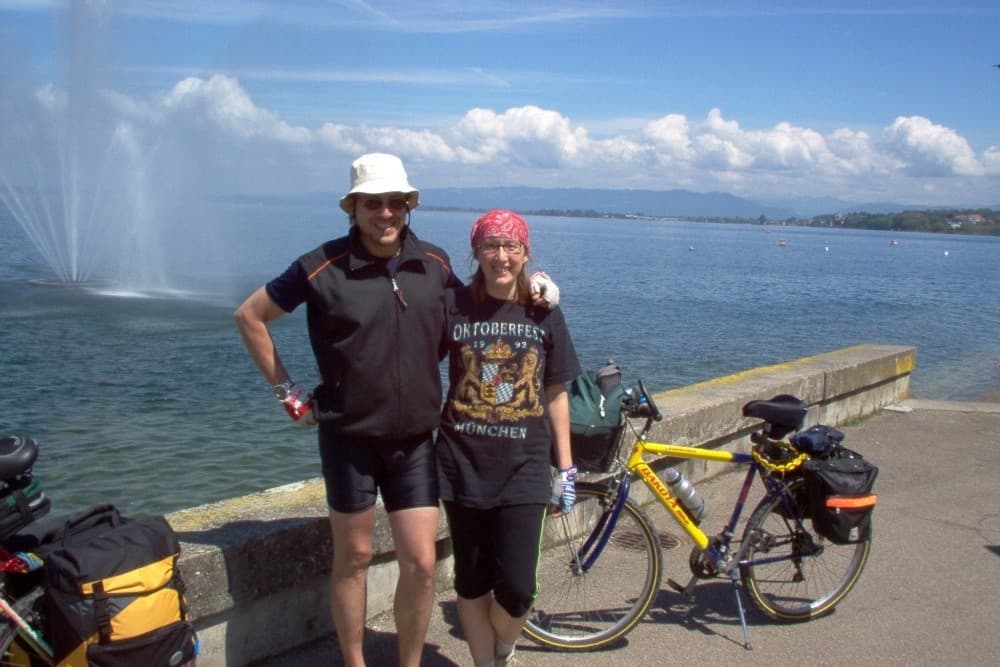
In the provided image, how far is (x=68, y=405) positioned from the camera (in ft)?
44.0

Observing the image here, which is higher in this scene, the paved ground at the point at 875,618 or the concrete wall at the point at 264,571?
the concrete wall at the point at 264,571

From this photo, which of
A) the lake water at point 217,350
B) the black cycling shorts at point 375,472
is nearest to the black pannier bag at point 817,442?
the black cycling shorts at point 375,472

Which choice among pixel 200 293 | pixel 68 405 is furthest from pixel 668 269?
pixel 68 405

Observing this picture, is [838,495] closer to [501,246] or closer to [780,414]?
[780,414]

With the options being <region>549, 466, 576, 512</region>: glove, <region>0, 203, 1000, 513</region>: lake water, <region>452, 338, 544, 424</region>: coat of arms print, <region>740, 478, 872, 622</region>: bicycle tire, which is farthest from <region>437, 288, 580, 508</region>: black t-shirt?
<region>0, 203, 1000, 513</region>: lake water

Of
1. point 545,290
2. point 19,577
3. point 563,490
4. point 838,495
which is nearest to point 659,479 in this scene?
point 838,495

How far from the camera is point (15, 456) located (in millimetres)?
3135

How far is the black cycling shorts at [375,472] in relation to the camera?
3609 mm

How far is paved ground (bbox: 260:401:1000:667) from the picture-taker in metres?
4.51

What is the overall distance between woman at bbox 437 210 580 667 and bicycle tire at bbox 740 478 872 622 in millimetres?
1528

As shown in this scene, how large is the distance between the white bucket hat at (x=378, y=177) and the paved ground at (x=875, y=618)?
2.06m

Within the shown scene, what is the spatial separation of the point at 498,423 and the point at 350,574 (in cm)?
79

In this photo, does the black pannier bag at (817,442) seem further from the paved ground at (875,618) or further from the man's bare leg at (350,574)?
the man's bare leg at (350,574)

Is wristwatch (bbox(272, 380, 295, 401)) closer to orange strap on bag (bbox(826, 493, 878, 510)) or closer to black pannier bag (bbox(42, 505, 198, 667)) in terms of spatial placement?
black pannier bag (bbox(42, 505, 198, 667))
